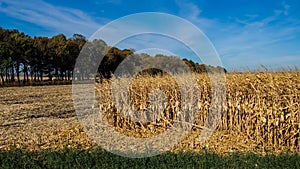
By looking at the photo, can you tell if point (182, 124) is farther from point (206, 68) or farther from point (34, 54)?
point (34, 54)

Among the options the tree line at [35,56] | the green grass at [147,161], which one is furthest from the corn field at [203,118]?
the tree line at [35,56]

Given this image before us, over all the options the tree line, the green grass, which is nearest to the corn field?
the green grass

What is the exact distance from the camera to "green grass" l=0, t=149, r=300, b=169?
4695 millimetres

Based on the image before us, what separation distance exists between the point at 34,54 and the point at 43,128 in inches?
1498

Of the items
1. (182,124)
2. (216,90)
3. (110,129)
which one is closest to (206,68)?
(216,90)

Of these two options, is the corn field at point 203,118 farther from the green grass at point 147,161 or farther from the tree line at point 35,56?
the tree line at point 35,56

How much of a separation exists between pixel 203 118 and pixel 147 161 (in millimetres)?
2900

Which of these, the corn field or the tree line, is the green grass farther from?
the tree line

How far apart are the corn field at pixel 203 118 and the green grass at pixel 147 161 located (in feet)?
2.64

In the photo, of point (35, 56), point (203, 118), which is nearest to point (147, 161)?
point (203, 118)

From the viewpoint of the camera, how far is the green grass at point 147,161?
4.70 m

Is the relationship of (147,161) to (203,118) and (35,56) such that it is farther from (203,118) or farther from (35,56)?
(35,56)

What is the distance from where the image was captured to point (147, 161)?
496 cm

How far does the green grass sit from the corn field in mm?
805
